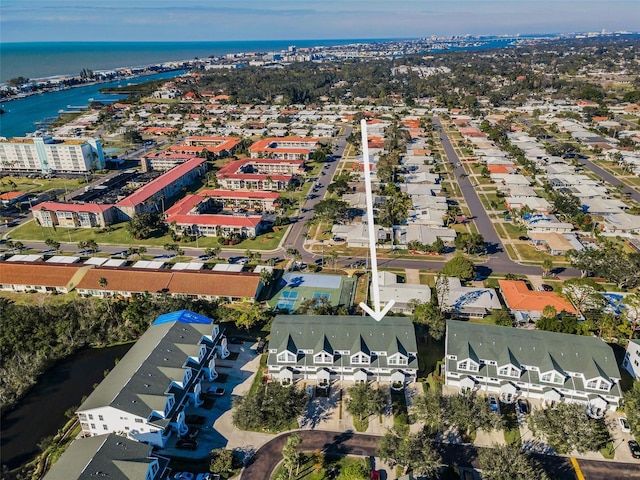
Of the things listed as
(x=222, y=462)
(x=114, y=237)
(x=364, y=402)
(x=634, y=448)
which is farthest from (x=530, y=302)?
(x=114, y=237)

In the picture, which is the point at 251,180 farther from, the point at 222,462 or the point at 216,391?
the point at 222,462

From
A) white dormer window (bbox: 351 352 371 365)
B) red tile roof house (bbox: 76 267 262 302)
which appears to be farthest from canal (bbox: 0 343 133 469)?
white dormer window (bbox: 351 352 371 365)

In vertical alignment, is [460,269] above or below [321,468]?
above

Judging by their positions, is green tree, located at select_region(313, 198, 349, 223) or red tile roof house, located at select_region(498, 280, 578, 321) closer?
red tile roof house, located at select_region(498, 280, 578, 321)

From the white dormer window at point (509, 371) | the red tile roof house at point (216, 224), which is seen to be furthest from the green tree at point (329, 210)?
the white dormer window at point (509, 371)

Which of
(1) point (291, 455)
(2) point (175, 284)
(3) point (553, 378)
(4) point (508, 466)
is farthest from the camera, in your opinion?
(2) point (175, 284)

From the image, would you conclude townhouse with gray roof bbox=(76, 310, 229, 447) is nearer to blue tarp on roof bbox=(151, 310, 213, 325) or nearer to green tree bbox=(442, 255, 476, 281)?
blue tarp on roof bbox=(151, 310, 213, 325)
